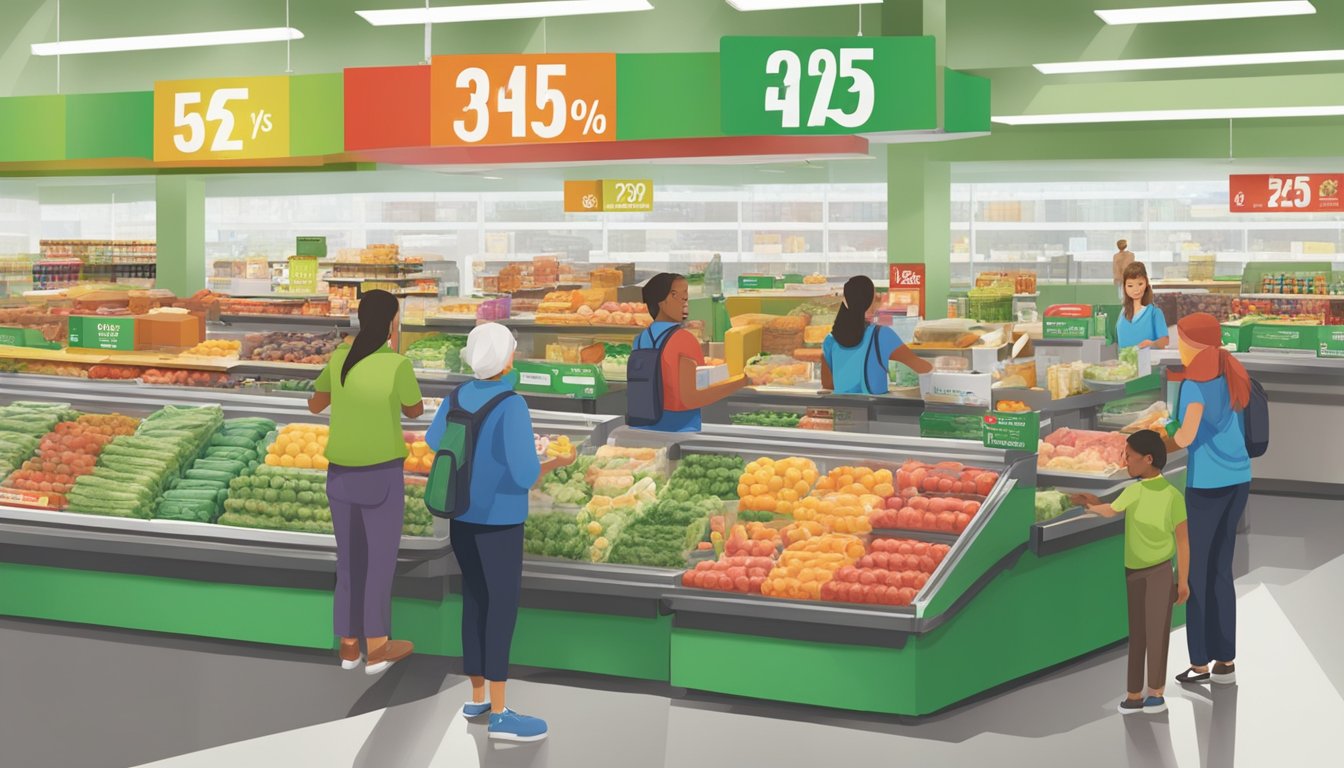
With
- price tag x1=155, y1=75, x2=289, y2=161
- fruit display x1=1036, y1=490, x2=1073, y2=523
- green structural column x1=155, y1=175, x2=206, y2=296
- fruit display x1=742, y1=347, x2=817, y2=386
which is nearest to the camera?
fruit display x1=1036, y1=490, x2=1073, y2=523

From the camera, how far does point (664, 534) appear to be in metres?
5.82

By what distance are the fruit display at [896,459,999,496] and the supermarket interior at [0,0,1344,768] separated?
0.02 metres

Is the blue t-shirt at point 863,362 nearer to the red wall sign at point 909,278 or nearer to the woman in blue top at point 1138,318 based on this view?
the woman in blue top at point 1138,318

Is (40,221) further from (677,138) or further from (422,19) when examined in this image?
(677,138)

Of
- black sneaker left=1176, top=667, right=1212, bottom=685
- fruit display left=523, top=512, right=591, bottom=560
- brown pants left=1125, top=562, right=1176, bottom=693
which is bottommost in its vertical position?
black sneaker left=1176, top=667, right=1212, bottom=685

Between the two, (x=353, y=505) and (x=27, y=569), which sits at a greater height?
(x=353, y=505)

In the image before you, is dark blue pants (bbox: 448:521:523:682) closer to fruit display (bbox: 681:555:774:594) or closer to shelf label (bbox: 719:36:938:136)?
fruit display (bbox: 681:555:774:594)

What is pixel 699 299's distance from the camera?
1602cm

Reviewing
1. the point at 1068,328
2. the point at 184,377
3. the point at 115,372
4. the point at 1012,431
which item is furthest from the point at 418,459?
the point at 1068,328

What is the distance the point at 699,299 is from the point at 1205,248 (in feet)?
26.8

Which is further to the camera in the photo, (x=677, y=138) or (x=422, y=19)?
(x=422, y=19)

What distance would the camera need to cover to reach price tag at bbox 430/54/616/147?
762 centimetres

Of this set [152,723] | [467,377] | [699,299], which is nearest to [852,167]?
[699,299]

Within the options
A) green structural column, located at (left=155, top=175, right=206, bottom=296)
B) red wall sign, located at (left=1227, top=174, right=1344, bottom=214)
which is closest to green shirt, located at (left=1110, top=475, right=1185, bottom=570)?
red wall sign, located at (left=1227, top=174, right=1344, bottom=214)
